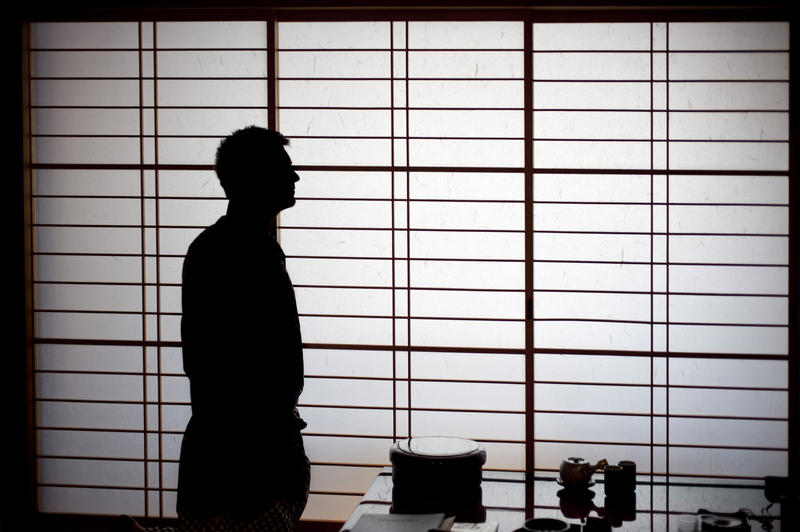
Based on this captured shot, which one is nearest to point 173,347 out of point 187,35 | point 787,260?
Answer: point 187,35

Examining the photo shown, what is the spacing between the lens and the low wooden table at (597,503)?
7.55ft

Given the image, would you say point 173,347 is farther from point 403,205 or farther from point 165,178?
point 403,205

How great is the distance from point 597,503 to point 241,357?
1329 millimetres

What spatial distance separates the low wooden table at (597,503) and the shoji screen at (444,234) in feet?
3.64

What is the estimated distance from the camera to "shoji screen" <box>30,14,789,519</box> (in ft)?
12.2

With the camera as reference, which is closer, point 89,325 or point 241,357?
point 241,357

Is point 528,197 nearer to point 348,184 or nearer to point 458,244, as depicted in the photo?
point 458,244

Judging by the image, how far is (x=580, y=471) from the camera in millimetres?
2553

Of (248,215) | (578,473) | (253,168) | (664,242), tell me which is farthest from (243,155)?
(664,242)

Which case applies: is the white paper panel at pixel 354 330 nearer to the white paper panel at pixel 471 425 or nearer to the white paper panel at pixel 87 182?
the white paper panel at pixel 471 425

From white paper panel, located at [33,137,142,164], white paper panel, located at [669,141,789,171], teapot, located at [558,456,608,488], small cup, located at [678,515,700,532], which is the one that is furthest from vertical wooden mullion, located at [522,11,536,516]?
white paper panel, located at [33,137,142,164]

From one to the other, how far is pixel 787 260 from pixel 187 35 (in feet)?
11.2

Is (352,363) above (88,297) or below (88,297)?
below

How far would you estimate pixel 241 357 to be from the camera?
205 cm
